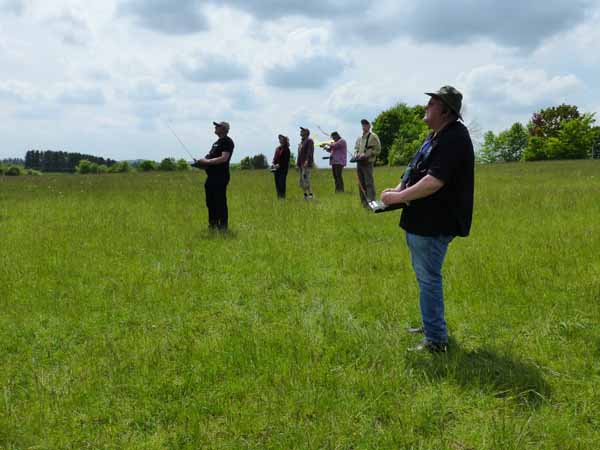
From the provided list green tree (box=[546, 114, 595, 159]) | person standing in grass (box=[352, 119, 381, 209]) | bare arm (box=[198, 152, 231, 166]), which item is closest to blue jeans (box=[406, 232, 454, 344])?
bare arm (box=[198, 152, 231, 166])

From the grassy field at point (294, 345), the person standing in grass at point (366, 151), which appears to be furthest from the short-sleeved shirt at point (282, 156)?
the grassy field at point (294, 345)

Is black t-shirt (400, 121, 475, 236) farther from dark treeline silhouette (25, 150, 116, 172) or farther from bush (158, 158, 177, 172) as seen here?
dark treeline silhouette (25, 150, 116, 172)

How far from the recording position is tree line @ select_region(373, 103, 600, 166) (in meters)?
69.8

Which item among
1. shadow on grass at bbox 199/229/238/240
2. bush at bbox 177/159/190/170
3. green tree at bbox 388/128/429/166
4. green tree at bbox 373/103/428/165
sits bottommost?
shadow on grass at bbox 199/229/238/240

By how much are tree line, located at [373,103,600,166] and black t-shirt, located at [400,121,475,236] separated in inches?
2266

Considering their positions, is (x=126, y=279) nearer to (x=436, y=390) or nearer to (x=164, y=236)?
(x=164, y=236)

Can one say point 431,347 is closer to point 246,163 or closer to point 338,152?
point 338,152

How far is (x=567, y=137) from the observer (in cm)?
7056

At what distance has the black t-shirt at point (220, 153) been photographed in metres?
8.77

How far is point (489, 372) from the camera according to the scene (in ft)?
12.2

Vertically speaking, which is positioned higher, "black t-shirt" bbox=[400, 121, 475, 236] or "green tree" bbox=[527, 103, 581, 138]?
"green tree" bbox=[527, 103, 581, 138]

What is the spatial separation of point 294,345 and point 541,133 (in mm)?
86874

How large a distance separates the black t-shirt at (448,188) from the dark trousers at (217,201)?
5741 mm

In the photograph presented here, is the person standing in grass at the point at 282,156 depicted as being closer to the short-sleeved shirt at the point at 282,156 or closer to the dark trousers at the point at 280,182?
the short-sleeved shirt at the point at 282,156
